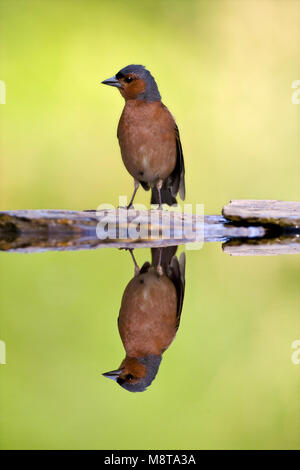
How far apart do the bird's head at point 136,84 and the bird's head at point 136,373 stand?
1.88m

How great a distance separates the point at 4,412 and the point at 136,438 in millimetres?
329

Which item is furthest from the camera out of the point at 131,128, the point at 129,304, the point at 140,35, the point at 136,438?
the point at 140,35

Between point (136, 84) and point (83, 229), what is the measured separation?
94 centimetres

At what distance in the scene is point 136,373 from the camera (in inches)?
61.0

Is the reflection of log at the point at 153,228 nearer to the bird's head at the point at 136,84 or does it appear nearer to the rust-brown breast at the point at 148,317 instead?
the rust-brown breast at the point at 148,317

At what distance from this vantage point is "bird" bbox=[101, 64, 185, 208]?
317 cm

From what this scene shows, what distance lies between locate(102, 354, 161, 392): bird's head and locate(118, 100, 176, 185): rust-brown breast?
65.0 inches

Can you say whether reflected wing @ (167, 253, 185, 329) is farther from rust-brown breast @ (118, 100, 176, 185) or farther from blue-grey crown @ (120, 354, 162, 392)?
rust-brown breast @ (118, 100, 176, 185)

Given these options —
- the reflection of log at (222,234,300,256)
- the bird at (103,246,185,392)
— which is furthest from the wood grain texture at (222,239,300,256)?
the bird at (103,246,185,392)

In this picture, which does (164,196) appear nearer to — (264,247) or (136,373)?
(264,247)

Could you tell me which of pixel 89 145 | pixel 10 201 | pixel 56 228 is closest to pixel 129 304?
pixel 56 228

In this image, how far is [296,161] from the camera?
608 centimetres

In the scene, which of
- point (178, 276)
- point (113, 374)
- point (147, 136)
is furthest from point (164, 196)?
point (113, 374)

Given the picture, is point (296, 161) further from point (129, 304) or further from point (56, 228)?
point (129, 304)
